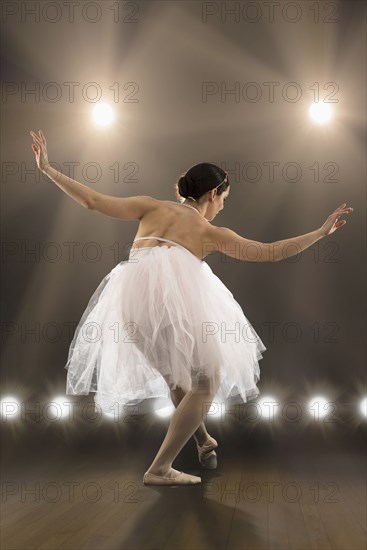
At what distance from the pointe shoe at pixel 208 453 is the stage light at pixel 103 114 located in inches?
87.6

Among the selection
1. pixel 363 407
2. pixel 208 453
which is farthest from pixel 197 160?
pixel 208 453

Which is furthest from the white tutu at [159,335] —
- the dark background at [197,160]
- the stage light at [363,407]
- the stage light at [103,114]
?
the stage light at [103,114]

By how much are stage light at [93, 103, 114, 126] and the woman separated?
1.66 metres

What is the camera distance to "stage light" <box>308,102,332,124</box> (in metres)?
4.17

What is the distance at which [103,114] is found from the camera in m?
4.27

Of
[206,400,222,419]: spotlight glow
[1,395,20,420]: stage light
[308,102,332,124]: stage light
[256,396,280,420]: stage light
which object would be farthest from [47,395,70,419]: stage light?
[308,102,332,124]: stage light

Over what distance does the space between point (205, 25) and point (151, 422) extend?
2395 millimetres

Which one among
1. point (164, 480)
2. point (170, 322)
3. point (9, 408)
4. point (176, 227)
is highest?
point (176, 227)

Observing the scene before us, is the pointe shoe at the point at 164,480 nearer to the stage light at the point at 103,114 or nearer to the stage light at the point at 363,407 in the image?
the stage light at the point at 363,407

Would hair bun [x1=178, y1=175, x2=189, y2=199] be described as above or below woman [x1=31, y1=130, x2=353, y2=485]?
above

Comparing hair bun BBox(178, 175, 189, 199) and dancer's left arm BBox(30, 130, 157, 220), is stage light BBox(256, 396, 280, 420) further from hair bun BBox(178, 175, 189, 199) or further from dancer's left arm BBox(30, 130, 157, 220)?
dancer's left arm BBox(30, 130, 157, 220)

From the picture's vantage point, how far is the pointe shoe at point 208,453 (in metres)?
2.92

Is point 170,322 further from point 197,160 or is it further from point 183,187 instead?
point 197,160

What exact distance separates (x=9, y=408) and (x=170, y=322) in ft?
6.81
